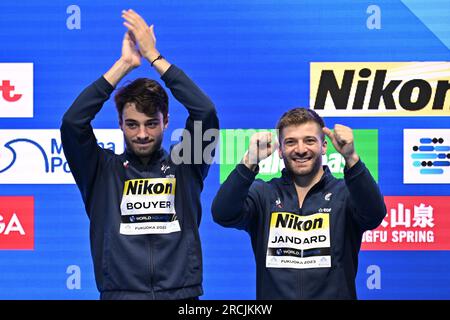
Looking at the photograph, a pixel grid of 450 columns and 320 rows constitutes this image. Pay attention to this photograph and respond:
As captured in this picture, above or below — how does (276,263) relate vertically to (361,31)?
below

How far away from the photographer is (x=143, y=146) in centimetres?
284

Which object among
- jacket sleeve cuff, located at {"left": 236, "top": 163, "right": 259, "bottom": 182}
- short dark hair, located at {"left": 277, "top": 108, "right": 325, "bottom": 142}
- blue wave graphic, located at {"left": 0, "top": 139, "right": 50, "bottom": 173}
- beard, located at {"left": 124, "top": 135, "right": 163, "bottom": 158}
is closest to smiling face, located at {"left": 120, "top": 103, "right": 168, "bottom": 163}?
beard, located at {"left": 124, "top": 135, "right": 163, "bottom": 158}

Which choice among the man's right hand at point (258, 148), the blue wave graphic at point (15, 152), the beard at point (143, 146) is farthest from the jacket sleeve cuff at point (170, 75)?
the blue wave graphic at point (15, 152)

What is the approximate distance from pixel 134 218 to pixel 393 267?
66.6 inches

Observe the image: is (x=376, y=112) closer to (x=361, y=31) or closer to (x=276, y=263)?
(x=361, y=31)

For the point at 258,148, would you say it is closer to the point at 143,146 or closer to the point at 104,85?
the point at 143,146

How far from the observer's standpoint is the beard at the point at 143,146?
9.32ft

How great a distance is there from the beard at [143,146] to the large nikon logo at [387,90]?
1.26 m

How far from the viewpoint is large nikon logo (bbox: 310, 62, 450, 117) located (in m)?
3.85

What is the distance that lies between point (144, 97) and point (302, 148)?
25.2 inches

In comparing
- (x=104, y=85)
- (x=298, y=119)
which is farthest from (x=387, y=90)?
(x=104, y=85)

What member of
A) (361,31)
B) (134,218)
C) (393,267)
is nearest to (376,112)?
(361,31)

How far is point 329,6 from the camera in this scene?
3.89 m

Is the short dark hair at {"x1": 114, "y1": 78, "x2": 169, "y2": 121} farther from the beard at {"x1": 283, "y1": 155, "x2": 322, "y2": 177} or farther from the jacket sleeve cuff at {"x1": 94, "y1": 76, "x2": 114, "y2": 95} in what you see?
the beard at {"x1": 283, "y1": 155, "x2": 322, "y2": 177}
